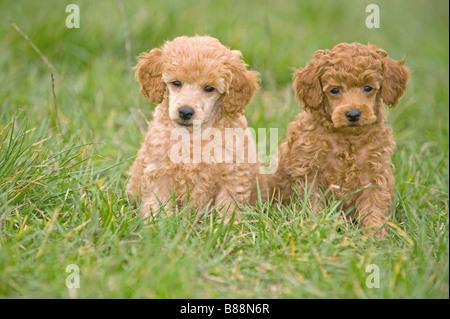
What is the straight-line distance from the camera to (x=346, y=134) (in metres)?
4.63

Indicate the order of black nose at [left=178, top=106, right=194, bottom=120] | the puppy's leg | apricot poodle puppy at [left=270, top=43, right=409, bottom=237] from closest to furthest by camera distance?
black nose at [left=178, top=106, right=194, bottom=120] → apricot poodle puppy at [left=270, top=43, right=409, bottom=237] → the puppy's leg

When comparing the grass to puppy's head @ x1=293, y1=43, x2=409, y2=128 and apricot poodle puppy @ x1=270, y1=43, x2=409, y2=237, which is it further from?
puppy's head @ x1=293, y1=43, x2=409, y2=128

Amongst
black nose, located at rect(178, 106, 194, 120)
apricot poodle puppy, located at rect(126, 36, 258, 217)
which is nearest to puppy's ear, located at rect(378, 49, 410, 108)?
apricot poodle puppy, located at rect(126, 36, 258, 217)

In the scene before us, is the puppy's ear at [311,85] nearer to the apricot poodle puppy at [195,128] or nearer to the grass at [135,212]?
the apricot poodle puppy at [195,128]

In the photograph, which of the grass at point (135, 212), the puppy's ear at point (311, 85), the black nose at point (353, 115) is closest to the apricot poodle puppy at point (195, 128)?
the grass at point (135, 212)

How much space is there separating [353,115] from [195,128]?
4.25 feet

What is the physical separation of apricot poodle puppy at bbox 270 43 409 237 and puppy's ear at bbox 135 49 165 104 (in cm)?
117

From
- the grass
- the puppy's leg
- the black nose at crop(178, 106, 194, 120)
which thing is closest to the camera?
the grass

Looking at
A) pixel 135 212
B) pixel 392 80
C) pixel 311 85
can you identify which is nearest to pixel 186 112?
pixel 135 212

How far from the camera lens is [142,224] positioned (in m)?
4.18

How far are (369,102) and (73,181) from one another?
2577mm

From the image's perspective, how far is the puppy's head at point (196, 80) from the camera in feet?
14.2

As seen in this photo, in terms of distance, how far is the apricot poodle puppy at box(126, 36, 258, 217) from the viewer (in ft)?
14.4

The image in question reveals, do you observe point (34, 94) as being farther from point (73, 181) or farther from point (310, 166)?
point (310, 166)
